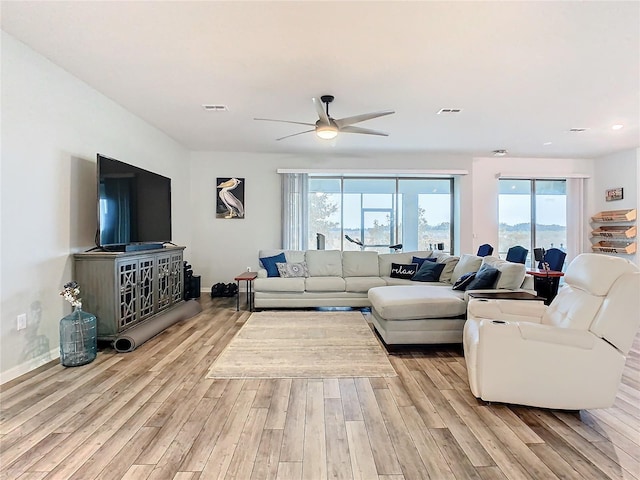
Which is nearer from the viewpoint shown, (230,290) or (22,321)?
(22,321)

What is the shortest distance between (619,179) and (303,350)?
279 inches

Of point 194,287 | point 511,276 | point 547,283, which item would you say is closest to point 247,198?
point 194,287

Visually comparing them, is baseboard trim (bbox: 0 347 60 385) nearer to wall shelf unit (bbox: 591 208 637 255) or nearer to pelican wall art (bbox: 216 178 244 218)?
pelican wall art (bbox: 216 178 244 218)

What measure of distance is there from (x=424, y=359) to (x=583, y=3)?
2.95 metres

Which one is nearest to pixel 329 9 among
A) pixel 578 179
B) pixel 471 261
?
pixel 471 261

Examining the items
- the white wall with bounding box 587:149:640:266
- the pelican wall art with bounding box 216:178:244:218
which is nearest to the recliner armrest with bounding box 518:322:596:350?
the pelican wall art with bounding box 216:178:244:218

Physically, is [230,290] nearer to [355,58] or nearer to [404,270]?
[404,270]

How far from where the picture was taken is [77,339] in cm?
299

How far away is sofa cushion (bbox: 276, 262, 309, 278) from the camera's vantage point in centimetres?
531

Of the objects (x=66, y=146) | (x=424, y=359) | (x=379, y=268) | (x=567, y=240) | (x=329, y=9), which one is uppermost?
(x=329, y=9)

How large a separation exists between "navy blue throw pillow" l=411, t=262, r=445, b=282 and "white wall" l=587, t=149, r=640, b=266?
4260 millimetres

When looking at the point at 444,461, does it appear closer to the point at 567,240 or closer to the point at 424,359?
the point at 424,359

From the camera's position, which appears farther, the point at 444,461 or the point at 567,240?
the point at 567,240

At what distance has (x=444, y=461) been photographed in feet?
5.71
